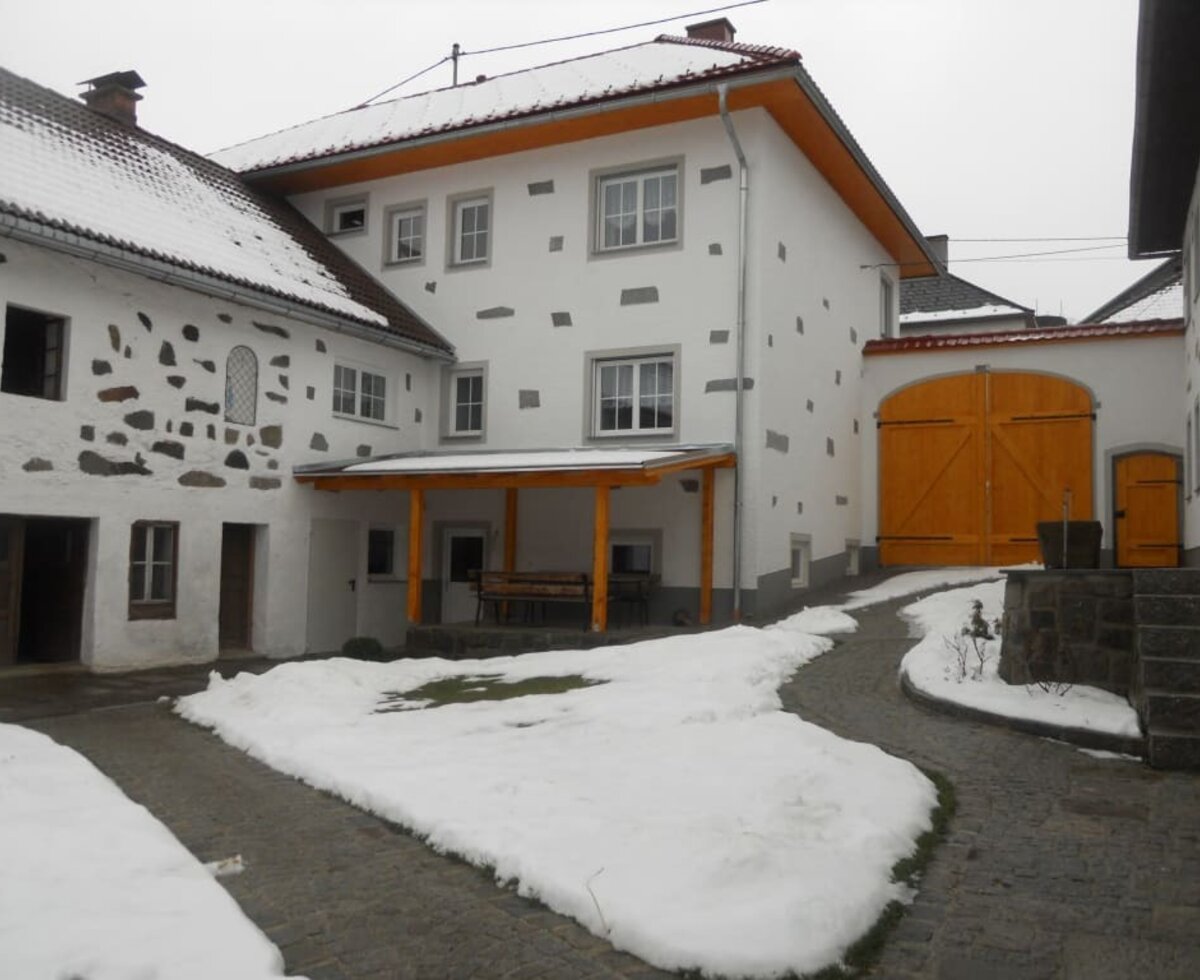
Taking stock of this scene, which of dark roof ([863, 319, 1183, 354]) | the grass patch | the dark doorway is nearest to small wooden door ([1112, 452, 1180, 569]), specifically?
dark roof ([863, 319, 1183, 354])

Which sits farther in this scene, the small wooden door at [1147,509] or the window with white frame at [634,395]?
the small wooden door at [1147,509]

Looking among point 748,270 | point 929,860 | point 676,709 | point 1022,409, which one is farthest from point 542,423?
point 929,860

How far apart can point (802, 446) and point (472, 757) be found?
1037 centimetres

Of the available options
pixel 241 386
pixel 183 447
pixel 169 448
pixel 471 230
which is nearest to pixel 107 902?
pixel 169 448

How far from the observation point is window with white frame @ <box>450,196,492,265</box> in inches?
653

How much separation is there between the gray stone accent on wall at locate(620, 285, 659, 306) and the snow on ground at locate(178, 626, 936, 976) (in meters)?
6.96

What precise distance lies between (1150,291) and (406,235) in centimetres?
1694

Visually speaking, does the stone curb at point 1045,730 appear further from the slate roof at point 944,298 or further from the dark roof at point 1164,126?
the slate roof at point 944,298

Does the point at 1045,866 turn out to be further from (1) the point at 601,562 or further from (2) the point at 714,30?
(2) the point at 714,30

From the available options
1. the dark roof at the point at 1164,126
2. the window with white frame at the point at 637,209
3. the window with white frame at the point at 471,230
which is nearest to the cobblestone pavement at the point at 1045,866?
the dark roof at the point at 1164,126

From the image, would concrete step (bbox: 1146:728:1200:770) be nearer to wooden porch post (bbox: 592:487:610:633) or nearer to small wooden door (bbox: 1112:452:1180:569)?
wooden porch post (bbox: 592:487:610:633)

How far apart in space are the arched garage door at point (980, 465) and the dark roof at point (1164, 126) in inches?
101

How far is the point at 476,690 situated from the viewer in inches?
359

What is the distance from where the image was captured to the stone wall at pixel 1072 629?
23.6 ft
